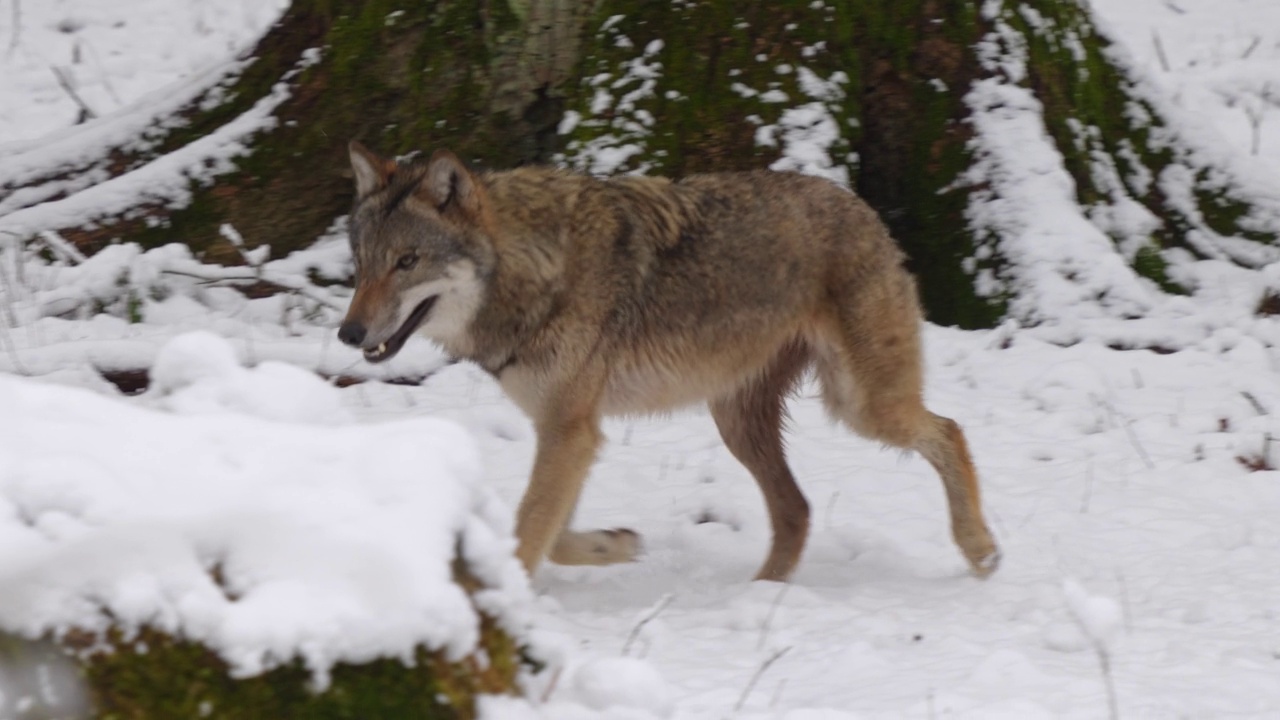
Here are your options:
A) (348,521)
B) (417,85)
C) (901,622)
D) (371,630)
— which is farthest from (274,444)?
(417,85)

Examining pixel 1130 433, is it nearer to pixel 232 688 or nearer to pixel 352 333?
pixel 352 333

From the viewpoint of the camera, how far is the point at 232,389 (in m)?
2.92

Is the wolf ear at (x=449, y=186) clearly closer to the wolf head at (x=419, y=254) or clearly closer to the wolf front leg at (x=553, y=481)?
the wolf head at (x=419, y=254)

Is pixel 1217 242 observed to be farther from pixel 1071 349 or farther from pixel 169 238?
pixel 169 238

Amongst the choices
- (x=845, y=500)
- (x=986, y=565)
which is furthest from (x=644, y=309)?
(x=986, y=565)

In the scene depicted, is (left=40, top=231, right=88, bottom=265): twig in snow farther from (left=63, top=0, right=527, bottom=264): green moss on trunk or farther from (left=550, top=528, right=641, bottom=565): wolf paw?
(left=550, top=528, right=641, bottom=565): wolf paw

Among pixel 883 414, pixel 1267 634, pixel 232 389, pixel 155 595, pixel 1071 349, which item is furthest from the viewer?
pixel 1071 349

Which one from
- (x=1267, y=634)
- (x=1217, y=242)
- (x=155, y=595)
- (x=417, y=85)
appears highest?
(x=155, y=595)

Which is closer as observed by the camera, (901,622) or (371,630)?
(371,630)

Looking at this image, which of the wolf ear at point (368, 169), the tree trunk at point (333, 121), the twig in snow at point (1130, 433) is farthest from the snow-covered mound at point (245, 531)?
the tree trunk at point (333, 121)

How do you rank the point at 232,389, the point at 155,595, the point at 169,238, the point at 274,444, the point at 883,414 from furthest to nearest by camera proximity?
1. the point at 169,238
2. the point at 883,414
3. the point at 232,389
4. the point at 274,444
5. the point at 155,595

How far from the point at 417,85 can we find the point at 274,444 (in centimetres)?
504

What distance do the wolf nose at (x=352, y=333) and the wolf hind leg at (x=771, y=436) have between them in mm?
1516

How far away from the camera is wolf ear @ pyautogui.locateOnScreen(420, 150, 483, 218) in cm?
475
